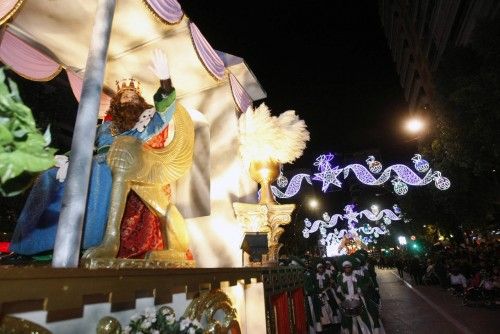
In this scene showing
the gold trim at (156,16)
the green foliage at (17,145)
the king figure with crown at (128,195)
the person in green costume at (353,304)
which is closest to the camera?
the green foliage at (17,145)

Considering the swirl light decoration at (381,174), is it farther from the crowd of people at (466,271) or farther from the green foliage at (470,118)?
the crowd of people at (466,271)

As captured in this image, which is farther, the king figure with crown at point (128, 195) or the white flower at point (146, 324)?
the king figure with crown at point (128, 195)

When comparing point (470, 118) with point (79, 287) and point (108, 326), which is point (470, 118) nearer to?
point (108, 326)

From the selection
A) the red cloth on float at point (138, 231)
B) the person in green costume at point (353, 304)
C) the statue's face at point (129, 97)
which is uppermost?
the statue's face at point (129, 97)

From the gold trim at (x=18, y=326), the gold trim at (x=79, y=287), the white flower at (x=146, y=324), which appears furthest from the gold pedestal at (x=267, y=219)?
the gold trim at (x=18, y=326)

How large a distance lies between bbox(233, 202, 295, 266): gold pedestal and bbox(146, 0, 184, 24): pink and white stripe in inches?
94.4

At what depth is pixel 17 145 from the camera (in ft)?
3.56

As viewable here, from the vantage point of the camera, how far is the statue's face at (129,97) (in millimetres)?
3701

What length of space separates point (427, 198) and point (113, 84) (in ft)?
79.2

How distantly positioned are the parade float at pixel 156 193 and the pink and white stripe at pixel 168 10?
0.01 metres

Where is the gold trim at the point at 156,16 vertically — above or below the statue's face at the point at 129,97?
above

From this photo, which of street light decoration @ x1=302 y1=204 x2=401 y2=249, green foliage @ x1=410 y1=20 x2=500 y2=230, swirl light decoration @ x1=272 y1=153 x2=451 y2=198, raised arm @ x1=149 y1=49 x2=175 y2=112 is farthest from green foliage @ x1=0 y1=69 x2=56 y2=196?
A: street light decoration @ x1=302 y1=204 x2=401 y2=249

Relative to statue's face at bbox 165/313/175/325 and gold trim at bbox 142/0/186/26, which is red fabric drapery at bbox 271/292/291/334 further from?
gold trim at bbox 142/0/186/26

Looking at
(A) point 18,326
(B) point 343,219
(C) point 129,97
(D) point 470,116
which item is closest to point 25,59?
(C) point 129,97
